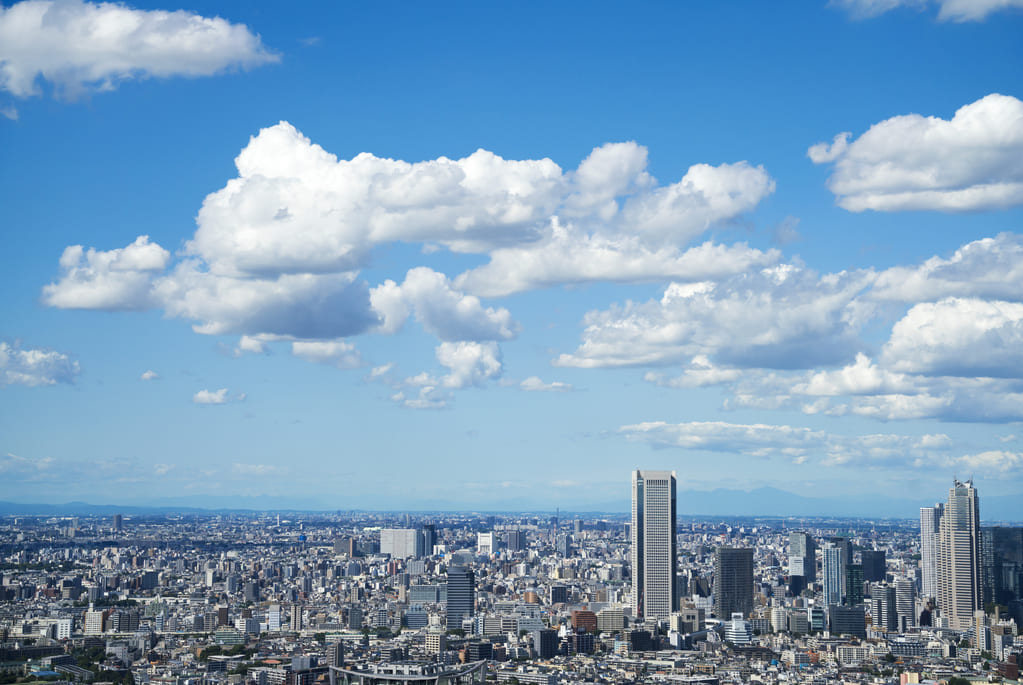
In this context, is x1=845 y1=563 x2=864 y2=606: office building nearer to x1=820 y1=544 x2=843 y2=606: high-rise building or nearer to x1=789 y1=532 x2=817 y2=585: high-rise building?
x1=820 y1=544 x2=843 y2=606: high-rise building

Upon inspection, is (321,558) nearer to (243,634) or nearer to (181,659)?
(243,634)

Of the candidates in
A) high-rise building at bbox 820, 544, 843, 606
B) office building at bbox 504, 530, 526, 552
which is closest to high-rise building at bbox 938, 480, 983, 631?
high-rise building at bbox 820, 544, 843, 606

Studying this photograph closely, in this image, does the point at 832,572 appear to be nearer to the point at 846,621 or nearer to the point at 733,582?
the point at 733,582

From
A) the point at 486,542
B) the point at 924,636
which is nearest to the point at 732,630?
the point at 924,636

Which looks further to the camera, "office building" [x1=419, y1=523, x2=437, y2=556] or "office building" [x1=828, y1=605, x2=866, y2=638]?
"office building" [x1=419, y1=523, x2=437, y2=556]

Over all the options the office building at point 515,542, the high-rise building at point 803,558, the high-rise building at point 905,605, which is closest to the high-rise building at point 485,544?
the office building at point 515,542

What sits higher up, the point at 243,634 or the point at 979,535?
the point at 979,535
